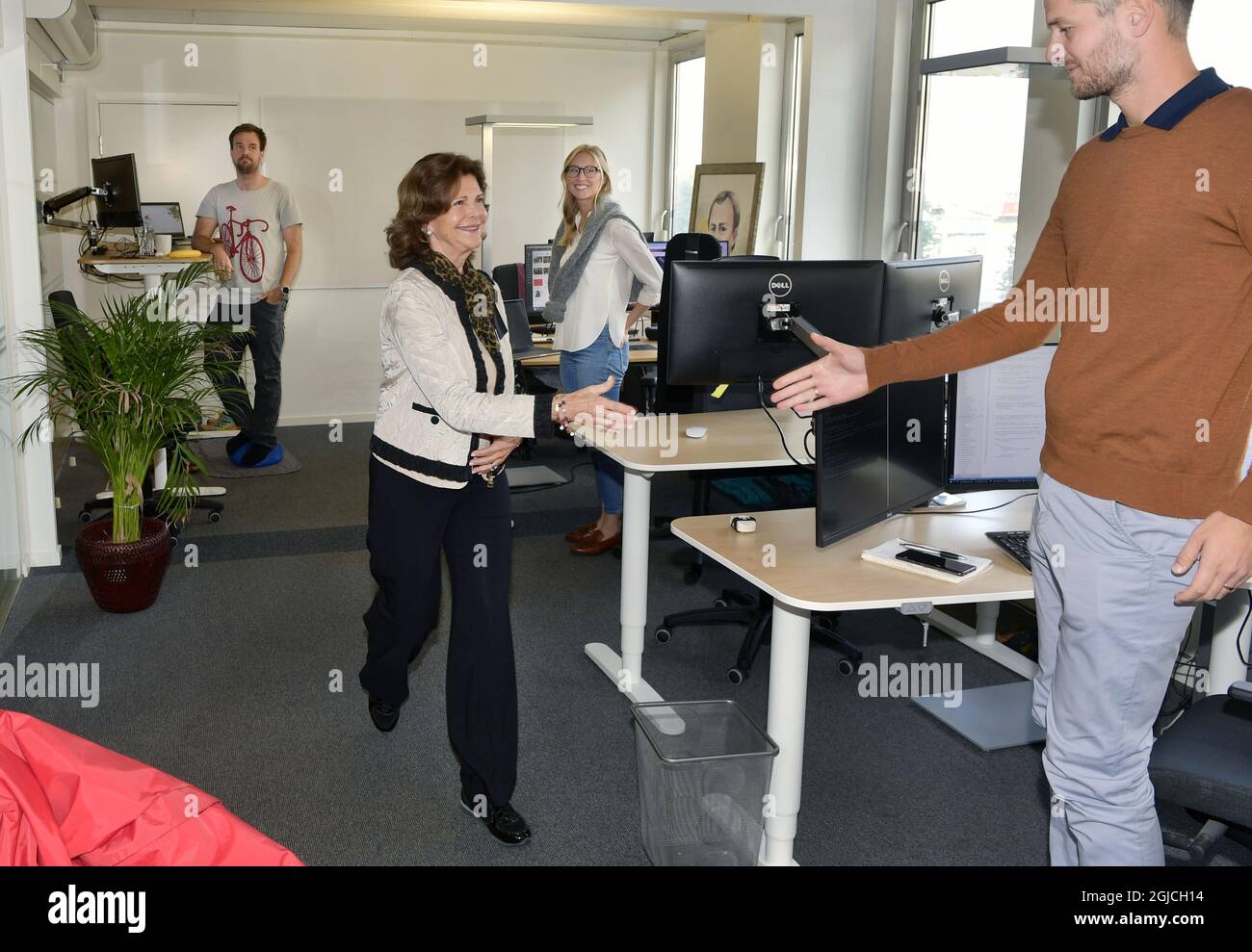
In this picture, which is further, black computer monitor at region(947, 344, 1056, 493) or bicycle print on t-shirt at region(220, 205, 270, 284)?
bicycle print on t-shirt at region(220, 205, 270, 284)

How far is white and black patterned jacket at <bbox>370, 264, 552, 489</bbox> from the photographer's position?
8.41 ft

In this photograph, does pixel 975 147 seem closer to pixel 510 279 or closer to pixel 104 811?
pixel 510 279

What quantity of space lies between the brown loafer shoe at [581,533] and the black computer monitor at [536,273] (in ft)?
5.30

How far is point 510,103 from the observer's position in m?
8.31

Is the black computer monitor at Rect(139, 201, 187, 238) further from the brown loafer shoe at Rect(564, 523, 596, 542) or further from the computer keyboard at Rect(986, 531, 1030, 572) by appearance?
the computer keyboard at Rect(986, 531, 1030, 572)

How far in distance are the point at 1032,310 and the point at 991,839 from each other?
1448mm

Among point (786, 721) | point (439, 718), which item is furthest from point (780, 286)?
point (439, 718)

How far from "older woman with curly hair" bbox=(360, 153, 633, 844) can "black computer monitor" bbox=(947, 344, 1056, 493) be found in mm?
1150

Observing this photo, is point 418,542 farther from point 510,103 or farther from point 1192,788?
point 510,103

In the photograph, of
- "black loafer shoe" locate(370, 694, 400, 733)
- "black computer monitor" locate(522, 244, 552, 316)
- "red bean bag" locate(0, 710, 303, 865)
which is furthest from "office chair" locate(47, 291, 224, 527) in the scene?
"red bean bag" locate(0, 710, 303, 865)

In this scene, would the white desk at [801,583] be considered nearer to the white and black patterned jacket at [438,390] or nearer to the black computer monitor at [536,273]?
the white and black patterned jacket at [438,390]

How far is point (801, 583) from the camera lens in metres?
2.44
